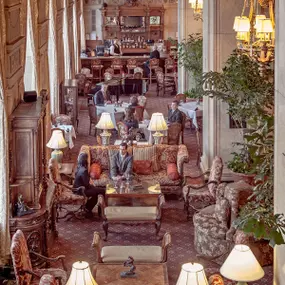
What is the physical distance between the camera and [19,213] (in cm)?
1124

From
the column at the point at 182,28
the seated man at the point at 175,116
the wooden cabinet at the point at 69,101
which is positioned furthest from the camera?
the column at the point at 182,28

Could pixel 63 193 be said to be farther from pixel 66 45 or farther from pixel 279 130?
pixel 66 45

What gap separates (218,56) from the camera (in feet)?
51.0

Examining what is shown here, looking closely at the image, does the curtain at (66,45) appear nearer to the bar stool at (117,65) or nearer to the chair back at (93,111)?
the chair back at (93,111)

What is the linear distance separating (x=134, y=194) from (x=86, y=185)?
985mm

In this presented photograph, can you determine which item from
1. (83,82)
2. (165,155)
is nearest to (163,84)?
(83,82)

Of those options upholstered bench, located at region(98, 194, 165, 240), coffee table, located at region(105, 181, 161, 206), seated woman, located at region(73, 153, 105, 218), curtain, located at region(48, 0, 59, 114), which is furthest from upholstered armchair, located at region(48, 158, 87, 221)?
curtain, located at region(48, 0, 59, 114)

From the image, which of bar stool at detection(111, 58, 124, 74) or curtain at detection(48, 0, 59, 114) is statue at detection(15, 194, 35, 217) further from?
bar stool at detection(111, 58, 124, 74)

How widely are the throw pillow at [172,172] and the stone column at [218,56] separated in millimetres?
1146

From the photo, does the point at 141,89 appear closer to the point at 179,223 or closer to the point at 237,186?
the point at 179,223

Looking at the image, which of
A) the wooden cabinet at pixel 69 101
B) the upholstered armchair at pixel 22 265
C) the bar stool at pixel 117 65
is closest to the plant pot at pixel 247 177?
the upholstered armchair at pixel 22 265

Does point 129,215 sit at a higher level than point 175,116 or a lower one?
lower

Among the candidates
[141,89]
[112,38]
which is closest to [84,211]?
[141,89]

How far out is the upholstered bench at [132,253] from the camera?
10891 mm
